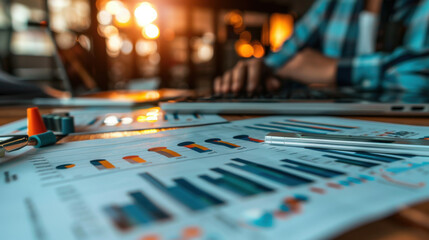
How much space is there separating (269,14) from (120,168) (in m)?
5.74

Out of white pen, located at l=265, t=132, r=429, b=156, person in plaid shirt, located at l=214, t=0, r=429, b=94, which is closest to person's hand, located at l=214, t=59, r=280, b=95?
person in plaid shirt, located at l=214, t=0, r=429, b=94

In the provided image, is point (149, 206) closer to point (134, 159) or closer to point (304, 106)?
point (134, 159)

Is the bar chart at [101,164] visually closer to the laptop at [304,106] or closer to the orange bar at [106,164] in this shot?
the orange bar at [106,164]

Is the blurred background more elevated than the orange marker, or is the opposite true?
the blurred background

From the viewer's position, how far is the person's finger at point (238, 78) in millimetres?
771

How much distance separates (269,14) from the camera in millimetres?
5414

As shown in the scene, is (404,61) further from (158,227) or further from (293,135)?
(158,227)

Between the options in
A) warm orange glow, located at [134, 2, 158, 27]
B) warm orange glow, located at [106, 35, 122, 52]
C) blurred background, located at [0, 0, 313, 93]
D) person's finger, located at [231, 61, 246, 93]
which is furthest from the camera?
warm orange glow, located at [106, 35, 122, 52]

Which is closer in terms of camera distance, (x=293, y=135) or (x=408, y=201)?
(x=408, y=201)

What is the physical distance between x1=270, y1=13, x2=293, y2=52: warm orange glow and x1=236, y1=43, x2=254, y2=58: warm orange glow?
17.8 inches

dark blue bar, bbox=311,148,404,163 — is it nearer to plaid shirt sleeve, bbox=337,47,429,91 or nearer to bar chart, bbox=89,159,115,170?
bar chart, bbox=89,159,115,170

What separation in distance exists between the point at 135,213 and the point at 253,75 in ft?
2.33

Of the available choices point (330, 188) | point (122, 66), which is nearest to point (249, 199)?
point (330, 188)

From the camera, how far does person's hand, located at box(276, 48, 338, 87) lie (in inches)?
42.1
